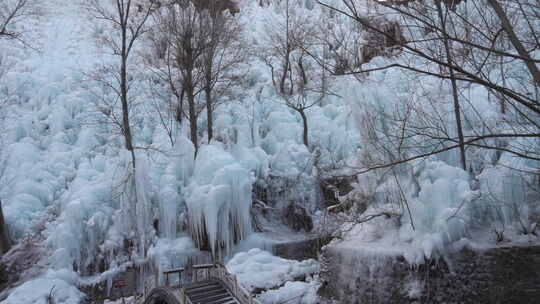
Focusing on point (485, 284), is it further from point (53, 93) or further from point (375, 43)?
point (53, 93)

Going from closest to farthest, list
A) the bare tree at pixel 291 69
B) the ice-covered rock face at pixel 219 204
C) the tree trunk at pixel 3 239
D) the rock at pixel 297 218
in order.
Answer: the ice-covered rock face at pixel 219 204
the tree trunk at pixel 3 239
the rock at pixel 297 218
the bare tree at pixel 291 69

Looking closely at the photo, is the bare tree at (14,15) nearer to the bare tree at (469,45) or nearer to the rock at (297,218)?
the bare tree at (469,45)

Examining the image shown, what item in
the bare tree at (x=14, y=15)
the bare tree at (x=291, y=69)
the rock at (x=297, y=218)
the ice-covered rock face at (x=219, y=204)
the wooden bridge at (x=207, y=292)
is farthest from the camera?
the bare tree at (x=291, y=69)

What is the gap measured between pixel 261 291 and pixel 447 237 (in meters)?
4.55

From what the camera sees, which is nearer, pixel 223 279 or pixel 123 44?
pixel 223 279

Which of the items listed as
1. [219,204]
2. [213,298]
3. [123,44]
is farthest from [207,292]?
[123,44]

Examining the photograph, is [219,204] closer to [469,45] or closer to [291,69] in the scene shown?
[469,45]

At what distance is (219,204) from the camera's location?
11719 mm

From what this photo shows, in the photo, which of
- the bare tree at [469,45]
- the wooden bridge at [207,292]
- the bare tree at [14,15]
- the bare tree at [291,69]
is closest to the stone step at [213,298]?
the wooden bridge at [207,292]

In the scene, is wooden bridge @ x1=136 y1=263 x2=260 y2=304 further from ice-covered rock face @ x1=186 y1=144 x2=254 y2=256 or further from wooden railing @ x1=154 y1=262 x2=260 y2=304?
ice-covered rock face @ x1=186 y1=144 x2=254 y2=256

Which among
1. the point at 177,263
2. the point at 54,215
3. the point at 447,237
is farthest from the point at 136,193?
the point at 447,237

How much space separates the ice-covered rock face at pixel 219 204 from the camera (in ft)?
38.3

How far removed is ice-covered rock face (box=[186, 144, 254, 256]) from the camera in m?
11.7

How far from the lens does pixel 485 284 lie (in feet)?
20.2
